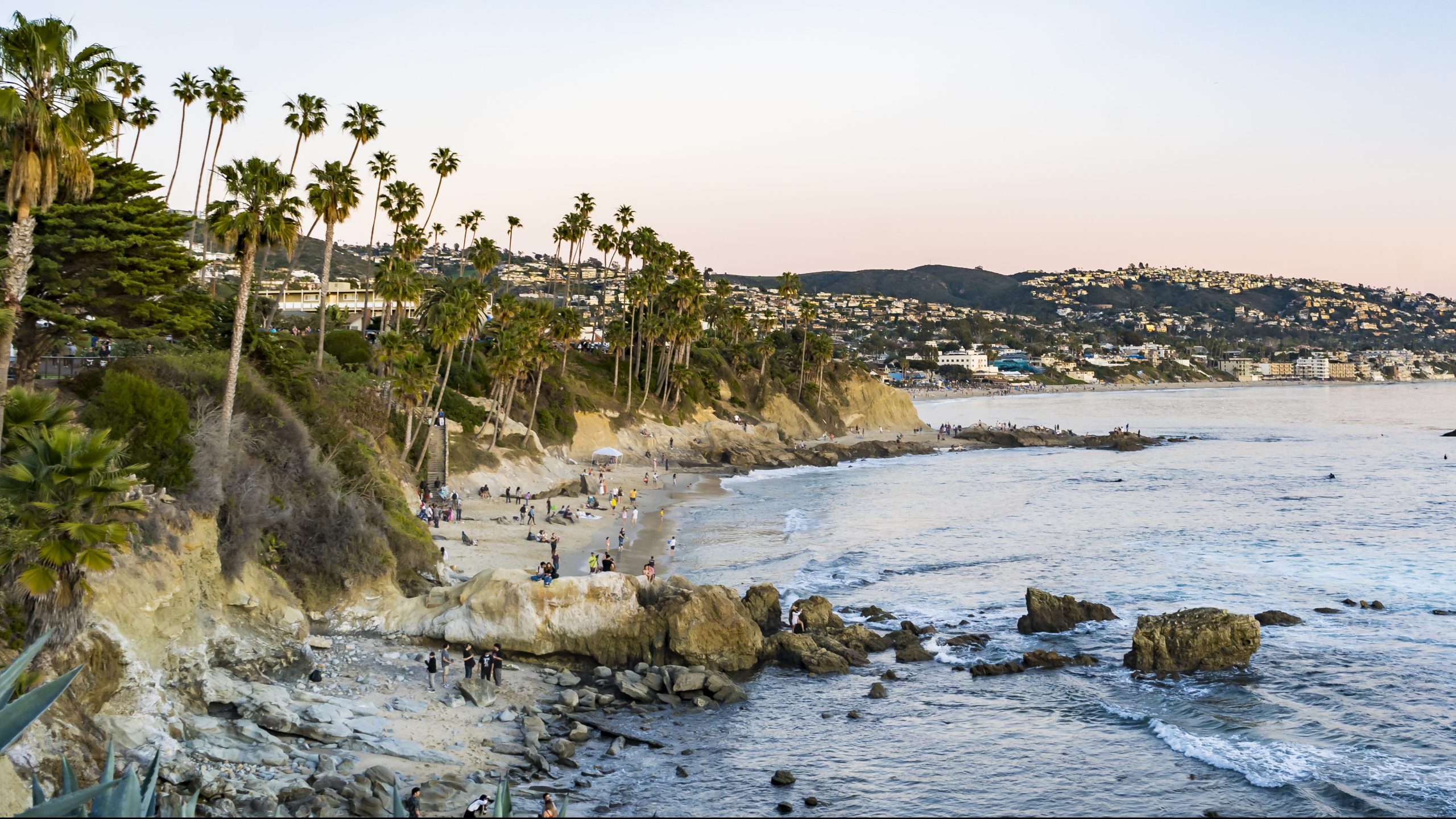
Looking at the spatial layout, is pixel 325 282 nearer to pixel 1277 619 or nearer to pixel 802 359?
pixel 1277 619

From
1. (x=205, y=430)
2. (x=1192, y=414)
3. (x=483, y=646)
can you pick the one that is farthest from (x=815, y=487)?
(x=1192, y=414)

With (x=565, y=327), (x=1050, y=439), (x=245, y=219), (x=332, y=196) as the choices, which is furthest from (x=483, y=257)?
(x=1050, y=439)

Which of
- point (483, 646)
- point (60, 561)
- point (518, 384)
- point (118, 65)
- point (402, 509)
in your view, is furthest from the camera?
point (518, 384)

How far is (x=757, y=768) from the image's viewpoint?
1844 cm

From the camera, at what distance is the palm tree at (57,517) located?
13.9 meters

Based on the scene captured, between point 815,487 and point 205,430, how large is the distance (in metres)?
42.4

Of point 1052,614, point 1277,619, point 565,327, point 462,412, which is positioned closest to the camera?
point 1052,614

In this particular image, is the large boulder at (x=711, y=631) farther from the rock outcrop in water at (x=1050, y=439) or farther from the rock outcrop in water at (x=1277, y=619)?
the rock outcrop in water at (x=1050, y=439)

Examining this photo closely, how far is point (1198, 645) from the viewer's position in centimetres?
2411

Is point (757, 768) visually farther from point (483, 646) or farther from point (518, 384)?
point (518, 384)

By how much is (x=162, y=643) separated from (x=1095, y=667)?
68.1ft

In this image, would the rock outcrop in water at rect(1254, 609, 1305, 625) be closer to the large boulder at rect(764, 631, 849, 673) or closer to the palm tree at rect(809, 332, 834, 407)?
the large boulder at rect(764, 631, 849, 673)

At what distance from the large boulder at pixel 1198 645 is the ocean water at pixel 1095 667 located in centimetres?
48

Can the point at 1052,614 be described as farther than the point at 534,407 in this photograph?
No
